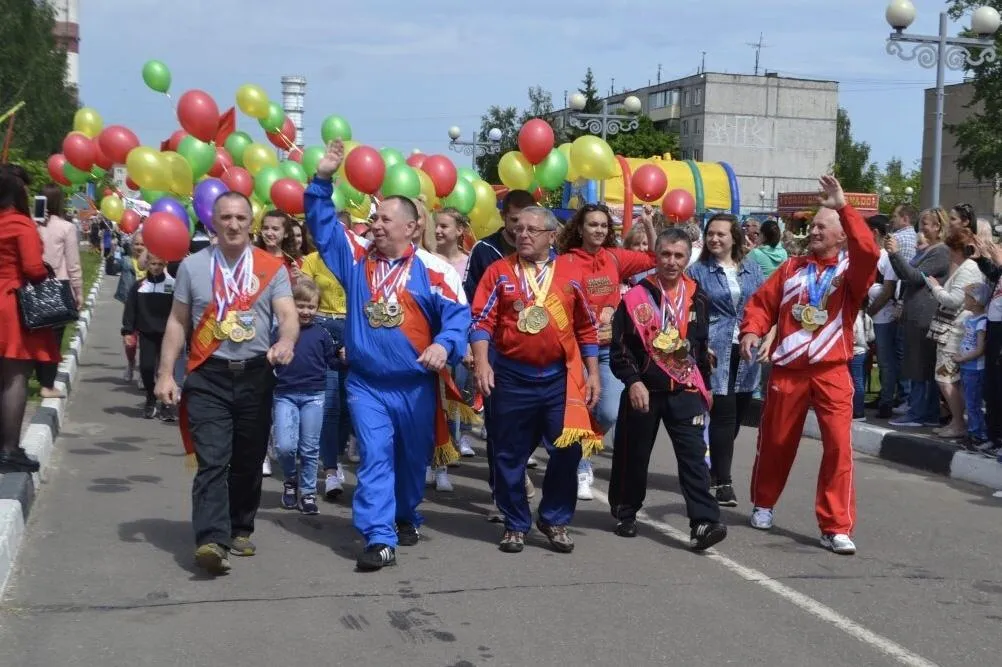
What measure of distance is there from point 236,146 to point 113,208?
8.83ft

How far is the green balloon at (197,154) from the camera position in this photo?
11.3 metres

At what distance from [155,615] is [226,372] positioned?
4.45ft

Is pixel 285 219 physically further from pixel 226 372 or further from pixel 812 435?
pixel 812 435

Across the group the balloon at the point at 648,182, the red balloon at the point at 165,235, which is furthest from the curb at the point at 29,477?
the balloon at the point at 648,182

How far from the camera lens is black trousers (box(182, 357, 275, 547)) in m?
6.30

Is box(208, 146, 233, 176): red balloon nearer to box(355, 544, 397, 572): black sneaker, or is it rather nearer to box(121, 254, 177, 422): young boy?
box(121, 254, 177, 422): young boy

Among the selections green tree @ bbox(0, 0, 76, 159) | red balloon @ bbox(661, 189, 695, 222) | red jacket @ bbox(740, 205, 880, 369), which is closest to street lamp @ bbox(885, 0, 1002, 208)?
red balloon @ bbox(661, 189, 695, 222)

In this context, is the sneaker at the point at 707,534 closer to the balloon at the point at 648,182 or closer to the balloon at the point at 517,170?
the balloon at the point at 517,170

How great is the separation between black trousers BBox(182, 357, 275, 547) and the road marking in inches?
100.0

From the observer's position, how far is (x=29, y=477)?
311 inches

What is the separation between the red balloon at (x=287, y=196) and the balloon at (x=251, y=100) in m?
1.96

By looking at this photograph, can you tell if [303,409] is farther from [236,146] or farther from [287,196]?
[236,146]

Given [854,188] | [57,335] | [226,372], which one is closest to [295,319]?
[226,372]

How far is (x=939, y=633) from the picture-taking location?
17.8 ft
